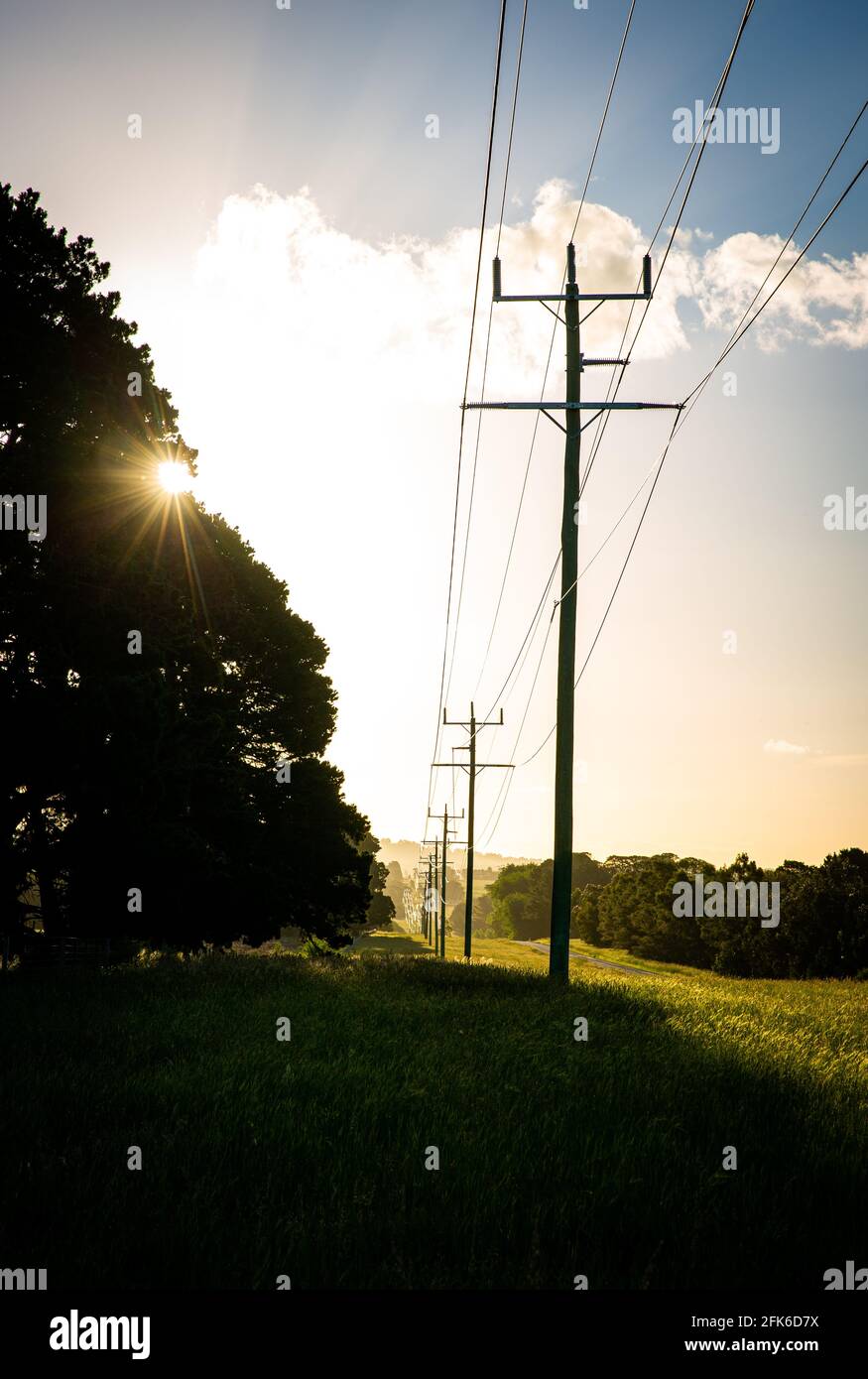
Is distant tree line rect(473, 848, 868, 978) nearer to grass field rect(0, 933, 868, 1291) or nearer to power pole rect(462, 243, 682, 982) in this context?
power pole rect(462, 243, 682, 982)

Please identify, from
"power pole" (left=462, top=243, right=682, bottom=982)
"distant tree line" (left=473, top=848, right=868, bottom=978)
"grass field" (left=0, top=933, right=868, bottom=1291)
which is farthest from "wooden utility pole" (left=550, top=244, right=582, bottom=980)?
"distant tree line" (left=473, top=848, right=868, bottom=978)

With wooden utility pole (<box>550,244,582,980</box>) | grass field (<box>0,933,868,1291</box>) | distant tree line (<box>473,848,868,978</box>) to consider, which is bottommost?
distant tree line (<box>473,848,868,978</box>)

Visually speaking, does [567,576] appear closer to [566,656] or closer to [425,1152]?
[566,656]

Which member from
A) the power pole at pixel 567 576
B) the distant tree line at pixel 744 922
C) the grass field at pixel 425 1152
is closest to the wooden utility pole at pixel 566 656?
the power pole at pixel 567 576

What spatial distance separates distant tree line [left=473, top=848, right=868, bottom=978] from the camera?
4497cm

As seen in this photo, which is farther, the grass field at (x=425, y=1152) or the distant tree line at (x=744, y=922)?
the distant tree line at (x=744, y=922)

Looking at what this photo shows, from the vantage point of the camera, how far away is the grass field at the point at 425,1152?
3615mm

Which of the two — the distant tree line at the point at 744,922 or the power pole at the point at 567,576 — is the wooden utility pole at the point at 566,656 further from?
the distant tree line at the point at 744,922

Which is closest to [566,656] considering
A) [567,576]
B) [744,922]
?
[567,576]

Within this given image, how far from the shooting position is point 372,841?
312 feet

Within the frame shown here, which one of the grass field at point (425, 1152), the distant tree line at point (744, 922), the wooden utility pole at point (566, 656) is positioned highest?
the wooden utility pole at point (566, 656)

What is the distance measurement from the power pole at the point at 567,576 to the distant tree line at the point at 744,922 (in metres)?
39.0

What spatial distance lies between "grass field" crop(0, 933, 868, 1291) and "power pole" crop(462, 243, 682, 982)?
3403 mm
